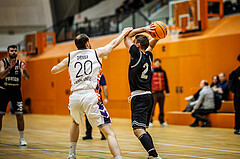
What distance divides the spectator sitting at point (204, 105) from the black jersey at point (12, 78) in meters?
5.67

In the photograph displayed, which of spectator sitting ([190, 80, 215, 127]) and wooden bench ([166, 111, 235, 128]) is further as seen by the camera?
spectator sitting ([190, 80, 215, 127])

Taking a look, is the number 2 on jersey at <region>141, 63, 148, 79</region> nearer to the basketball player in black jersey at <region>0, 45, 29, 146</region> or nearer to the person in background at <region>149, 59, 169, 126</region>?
the basketball player in black jersey at <region>0, 45, 29, 146</region>

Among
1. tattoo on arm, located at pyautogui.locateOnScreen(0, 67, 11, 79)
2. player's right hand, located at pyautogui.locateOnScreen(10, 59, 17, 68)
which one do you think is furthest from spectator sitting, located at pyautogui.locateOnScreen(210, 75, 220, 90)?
tattoo on arm, located at pyautogui.locateOnScreen(0, 67, 11, 79)

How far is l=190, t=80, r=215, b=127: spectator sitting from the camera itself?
36.2 feet

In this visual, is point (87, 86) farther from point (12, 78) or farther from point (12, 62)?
point (12, 78)

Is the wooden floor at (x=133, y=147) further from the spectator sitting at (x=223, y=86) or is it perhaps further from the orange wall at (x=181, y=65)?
the orange wall at (x=181, y=65)

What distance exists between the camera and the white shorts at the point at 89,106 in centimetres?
470

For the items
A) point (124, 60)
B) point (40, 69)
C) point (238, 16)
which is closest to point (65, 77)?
point (40, 69)

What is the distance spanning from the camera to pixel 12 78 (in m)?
7.27

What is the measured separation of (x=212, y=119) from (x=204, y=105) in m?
0.48

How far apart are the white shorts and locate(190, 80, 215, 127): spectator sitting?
22.2ft

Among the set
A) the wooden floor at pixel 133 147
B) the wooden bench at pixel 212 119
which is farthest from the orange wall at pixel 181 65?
the wooden floor at pixel 133 147

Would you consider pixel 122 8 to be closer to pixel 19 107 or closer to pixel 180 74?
pixel 180 74

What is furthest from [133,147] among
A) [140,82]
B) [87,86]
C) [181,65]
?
[181,65]
